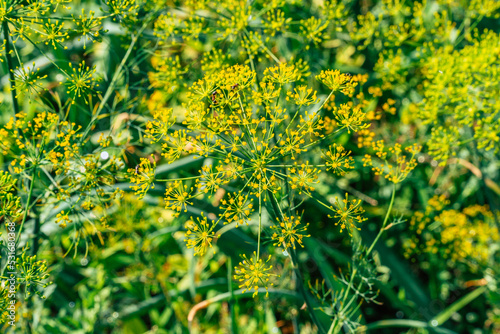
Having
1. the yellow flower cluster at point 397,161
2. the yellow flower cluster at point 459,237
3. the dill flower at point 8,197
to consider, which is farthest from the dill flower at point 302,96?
the yellow flower cluster at point 459,237

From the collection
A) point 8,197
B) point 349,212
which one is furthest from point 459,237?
point 8,197

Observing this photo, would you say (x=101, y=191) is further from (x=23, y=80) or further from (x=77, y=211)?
(x=23, y=80)

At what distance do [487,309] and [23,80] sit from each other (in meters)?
3.09

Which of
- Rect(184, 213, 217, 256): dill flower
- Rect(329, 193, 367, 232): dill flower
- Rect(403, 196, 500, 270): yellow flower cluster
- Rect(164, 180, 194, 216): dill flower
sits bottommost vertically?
Rect(403, 196, 500, 270): yellow flower cluster

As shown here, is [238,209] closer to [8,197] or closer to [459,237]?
[8,197]

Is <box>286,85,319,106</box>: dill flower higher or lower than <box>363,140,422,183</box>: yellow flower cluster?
higher

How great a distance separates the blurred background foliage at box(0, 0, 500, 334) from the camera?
6.53 ft

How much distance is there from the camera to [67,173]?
180 centimetres

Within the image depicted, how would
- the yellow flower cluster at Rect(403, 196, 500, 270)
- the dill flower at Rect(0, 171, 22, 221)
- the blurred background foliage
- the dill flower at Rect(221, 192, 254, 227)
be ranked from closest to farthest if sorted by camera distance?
the dill flower at Rect(221, 192, 254, 227), the dill flower at Rect(0, 171, 22, 221), the blurred background foliage, the yellow flower cluster at Rect(403, 196, 500, 270)

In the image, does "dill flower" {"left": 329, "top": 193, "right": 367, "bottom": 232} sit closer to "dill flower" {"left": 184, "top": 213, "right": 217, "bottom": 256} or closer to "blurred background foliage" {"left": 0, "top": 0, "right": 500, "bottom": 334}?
"dill flower" {"left": 184, "top": 213, "right": 217, "bottom": 256}

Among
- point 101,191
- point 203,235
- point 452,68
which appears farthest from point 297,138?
point 452,68

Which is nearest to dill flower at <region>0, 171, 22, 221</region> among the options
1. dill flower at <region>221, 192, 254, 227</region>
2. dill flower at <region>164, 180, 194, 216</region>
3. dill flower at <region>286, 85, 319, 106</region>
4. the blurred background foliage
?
the blurred background foliage

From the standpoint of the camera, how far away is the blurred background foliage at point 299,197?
1.99 meters

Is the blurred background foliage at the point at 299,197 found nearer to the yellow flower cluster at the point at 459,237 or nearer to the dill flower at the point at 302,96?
the yellow flower cluster at the point at 459,237
